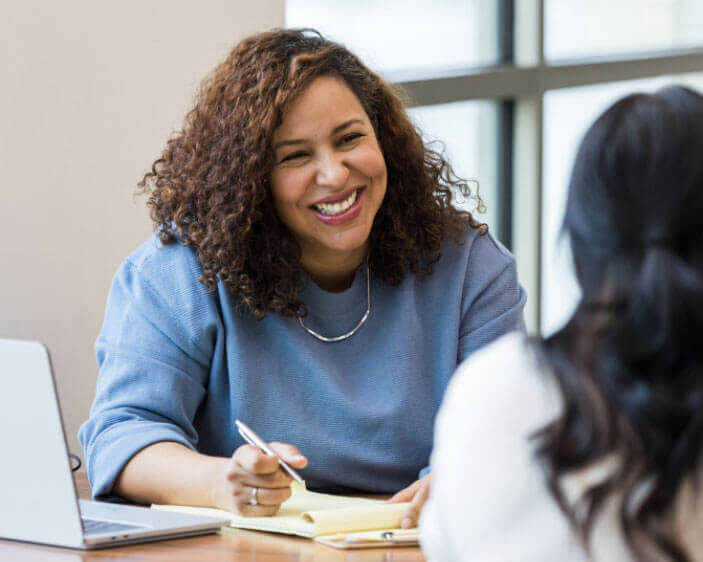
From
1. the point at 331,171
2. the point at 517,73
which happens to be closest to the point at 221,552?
the point at 331,171

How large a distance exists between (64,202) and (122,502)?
803 millimetres

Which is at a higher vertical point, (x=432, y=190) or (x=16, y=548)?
(x=432, y=190)

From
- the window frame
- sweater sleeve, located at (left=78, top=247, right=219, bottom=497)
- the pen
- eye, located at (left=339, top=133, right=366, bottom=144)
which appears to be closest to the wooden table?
the pen

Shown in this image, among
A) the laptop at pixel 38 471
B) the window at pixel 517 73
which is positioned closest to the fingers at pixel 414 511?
the laptop at pixel 38 471

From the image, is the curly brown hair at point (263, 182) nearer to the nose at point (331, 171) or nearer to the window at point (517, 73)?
the nose at point (331, 171)

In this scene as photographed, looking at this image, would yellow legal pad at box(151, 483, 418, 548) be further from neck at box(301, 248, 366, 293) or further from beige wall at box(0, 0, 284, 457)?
beige wall at box(0, 0, 284, 457)

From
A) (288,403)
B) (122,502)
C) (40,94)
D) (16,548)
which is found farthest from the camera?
(40,94)

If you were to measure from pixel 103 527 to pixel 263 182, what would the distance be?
66 centimetres

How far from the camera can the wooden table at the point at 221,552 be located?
4.21ft

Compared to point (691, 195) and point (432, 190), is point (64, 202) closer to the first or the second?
point (432, 190)

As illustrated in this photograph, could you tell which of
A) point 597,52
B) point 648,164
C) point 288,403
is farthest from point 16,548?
point 597,52

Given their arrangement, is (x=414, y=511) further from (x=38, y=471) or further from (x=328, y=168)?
(x=328, y=168)

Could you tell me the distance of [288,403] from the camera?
1.77 meters

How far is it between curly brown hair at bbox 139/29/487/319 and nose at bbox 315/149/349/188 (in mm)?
83
